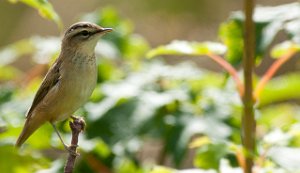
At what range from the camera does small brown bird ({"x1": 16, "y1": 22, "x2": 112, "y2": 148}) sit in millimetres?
3229

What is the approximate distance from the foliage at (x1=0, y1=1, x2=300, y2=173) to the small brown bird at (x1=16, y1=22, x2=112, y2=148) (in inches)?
6.8

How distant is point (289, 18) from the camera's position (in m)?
3.29

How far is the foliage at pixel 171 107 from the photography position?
329cm

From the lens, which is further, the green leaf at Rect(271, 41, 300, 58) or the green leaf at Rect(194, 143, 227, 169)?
the green leaf at Rect(271, 41, 300, 58)

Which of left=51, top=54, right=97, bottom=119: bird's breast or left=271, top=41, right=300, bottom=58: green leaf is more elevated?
left=271, top=41, right=300, bottom=58: green leaf

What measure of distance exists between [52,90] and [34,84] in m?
1.38

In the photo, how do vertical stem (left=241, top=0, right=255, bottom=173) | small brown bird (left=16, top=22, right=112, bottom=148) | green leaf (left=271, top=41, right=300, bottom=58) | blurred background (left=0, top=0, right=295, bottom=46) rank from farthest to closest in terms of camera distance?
blurred background (left=0, top=0, right=295, bottom=46) → green leaf (left=271, top=41, right=300, bottom=58) → small brown bird (left=16, top=22, right=112, bottom=148) → vertical stem (left=241, top=0, right=255, bottom=173)

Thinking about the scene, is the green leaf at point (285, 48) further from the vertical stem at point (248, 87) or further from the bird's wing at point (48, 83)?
the bird's wing at point (48, 83)

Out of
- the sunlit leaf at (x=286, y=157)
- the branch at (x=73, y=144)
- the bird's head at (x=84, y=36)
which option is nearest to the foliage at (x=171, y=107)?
the sunlit leaf at (x=286, y=157)

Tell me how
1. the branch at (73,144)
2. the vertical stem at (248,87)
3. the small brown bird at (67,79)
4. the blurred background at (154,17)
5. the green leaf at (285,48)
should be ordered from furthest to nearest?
1. the blurred background at (154,17)
2. the green leaf at (285,48)
3. the small brown bird at (67,79)
4. the vertical stem at (248,87)
5. the branch at (73,144)

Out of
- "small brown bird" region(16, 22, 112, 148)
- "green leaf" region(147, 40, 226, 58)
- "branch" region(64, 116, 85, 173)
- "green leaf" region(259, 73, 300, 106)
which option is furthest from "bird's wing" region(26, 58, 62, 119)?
"green leaf" region(259, 73, 300, 106)

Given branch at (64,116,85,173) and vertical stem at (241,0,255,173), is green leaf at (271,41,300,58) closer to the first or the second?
vertical stem at (241,0,255,173)

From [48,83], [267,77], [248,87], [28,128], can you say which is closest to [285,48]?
[267,77]

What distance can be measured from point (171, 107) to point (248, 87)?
1134mm
